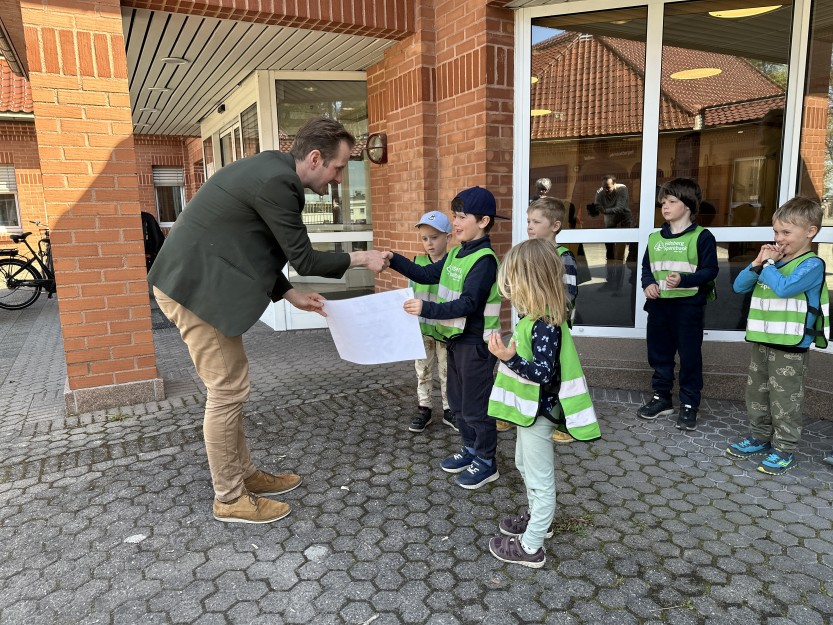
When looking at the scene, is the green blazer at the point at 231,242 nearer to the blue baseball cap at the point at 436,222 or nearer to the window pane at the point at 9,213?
the blue baseball cap at the point at 436,222

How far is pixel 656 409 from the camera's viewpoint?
418 cm

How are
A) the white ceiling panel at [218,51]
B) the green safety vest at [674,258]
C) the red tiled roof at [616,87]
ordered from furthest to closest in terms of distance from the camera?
the white ceiling panel at [218,51], the red tiled roof at [616,87], the green safety vest at [674,258]

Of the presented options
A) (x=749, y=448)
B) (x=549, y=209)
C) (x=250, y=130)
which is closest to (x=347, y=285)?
(x=250, y=130)

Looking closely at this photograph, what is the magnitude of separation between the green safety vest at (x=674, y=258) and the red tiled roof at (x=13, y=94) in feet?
46.7

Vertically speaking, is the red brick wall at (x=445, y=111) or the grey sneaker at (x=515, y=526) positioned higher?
the red brick wall at (x=445, y=111)

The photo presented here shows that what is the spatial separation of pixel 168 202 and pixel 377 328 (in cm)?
1488

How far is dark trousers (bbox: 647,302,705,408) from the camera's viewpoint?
13.0 ft

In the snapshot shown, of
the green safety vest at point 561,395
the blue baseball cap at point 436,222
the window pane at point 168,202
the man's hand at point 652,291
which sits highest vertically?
the window pane at point 168,202

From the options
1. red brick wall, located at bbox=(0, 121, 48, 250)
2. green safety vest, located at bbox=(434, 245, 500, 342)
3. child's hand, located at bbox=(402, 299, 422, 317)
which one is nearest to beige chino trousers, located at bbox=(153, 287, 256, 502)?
child's hand, located at bbox=(402, 299, 422, 317)

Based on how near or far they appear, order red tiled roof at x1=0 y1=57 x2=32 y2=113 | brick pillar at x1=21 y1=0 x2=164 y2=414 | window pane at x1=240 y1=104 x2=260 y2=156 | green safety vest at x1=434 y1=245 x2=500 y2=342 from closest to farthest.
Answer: green safety vest at x1=434 y1=245 x2=500 y2=342 < brick pillar at x1=21 y1=0 x2=164 y2=414 < window pane at x1=240 y1=104 x2=260 y2=156 < red tiled roof at x1=0 y1=57 x2=32 y2=113

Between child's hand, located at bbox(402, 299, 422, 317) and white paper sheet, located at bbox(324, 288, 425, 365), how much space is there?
0.09 meters

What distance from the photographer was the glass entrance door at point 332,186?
721 cm

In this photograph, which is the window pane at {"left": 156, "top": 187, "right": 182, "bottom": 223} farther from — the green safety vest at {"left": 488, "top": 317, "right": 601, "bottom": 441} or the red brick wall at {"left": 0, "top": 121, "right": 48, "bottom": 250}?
the green safety vest at {"left": 488, "top": 317, "right": 601, "bottom": 441}

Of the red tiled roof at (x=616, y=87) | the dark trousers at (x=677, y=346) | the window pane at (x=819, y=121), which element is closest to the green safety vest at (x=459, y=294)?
the dark trousers at (x=677, y=346)
